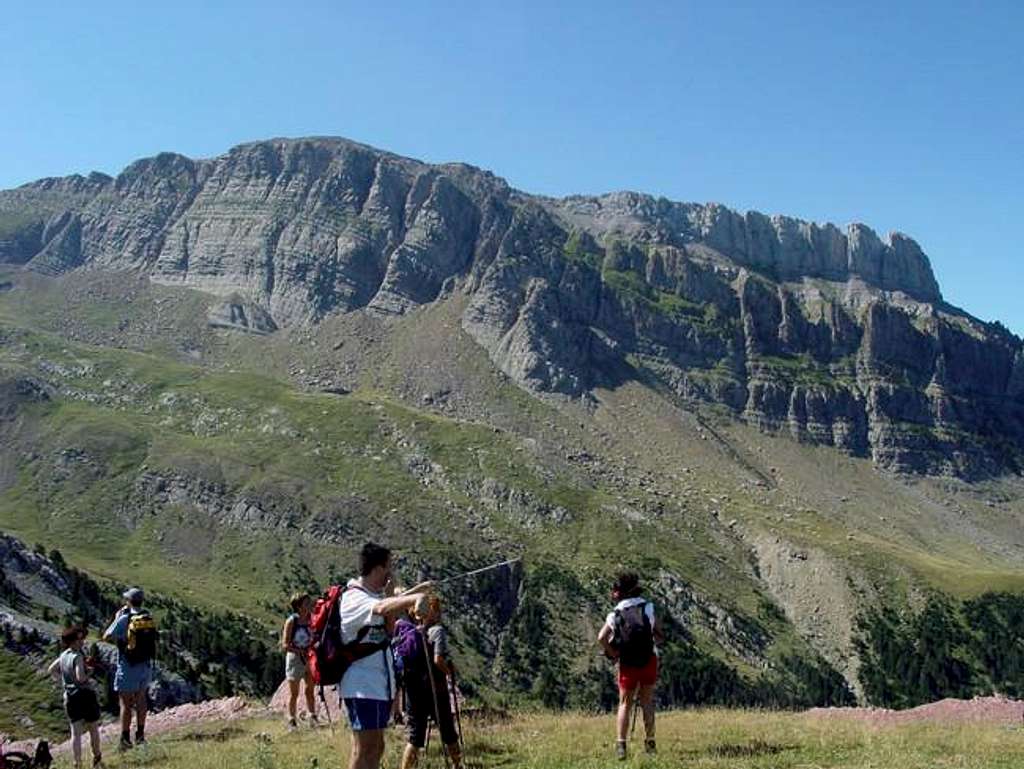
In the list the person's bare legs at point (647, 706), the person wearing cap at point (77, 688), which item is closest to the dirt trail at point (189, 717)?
the person wearing cap at point (77, 688)

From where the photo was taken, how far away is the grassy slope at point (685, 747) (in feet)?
53.2

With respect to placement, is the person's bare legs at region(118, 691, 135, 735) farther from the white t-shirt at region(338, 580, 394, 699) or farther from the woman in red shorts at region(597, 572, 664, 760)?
the white t-shirt at region(338, 580, 394, 699)

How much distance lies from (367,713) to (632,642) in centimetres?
705

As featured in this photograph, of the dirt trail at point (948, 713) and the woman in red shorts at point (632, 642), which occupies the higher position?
the woman in red shorts at point (632, 642)

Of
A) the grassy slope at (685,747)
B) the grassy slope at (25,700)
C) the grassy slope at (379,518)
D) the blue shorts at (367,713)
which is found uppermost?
the grassy slope at (379,518)

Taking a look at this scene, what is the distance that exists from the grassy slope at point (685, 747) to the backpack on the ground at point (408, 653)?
302 centimetres

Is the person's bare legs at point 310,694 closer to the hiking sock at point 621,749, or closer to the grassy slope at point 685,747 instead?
the grassy slope at point 685,747

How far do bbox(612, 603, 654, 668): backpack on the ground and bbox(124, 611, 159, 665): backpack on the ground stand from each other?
10574mm

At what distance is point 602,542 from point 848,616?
45019mm

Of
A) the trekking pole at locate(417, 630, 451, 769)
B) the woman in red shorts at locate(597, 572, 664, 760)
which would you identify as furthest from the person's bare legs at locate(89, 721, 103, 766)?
the woman in red shorts at locate(597, 572, 664, 760)

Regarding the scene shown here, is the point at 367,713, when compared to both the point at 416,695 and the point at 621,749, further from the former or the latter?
the point at 621,749

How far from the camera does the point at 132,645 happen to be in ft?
65.7

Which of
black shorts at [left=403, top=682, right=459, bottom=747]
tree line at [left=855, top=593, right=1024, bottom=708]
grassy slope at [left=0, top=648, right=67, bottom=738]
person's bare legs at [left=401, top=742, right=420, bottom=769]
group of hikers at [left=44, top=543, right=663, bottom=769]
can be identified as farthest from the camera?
tree line at [left=855, top=593, right=1024, bottom=708]

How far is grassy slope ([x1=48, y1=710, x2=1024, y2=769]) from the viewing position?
1620cm
